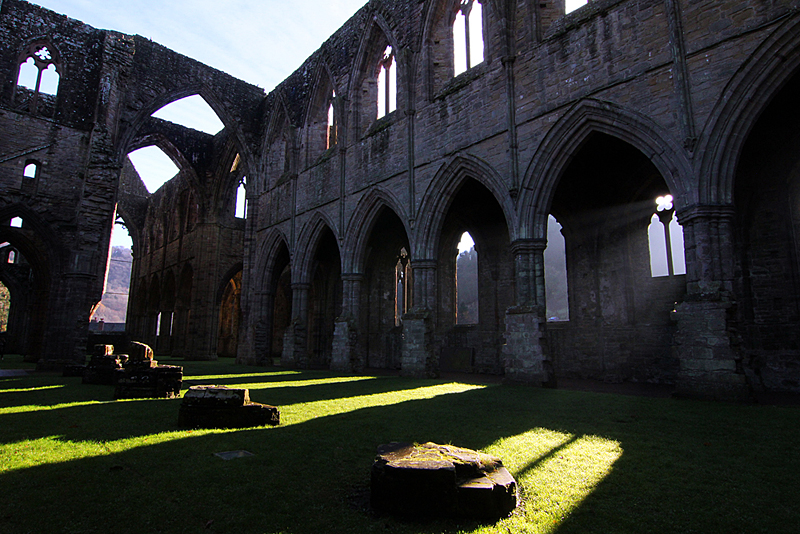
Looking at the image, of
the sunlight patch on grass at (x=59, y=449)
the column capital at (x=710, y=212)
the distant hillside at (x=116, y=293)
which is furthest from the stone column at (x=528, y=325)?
the distant hillside at (x=116, y=293)

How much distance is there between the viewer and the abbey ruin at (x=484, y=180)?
A: 8.12 metres

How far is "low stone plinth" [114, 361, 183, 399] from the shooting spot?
286 inches

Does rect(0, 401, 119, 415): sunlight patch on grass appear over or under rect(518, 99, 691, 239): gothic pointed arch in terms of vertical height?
under

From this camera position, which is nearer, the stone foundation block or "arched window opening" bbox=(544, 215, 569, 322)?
the stone foundation block

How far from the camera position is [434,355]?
1255 cm

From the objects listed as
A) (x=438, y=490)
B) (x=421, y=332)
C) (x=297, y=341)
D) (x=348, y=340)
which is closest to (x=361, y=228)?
(x=348, y=340)

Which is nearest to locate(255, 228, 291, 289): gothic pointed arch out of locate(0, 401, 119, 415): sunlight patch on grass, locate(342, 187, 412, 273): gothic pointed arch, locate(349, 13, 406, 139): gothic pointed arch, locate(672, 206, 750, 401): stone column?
locate(342, 187, 412, 273): gothic pointed arch

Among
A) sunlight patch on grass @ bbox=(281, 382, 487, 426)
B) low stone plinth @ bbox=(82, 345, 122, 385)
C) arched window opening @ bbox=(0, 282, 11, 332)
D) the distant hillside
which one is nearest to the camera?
sunlight patch on grass @ bbox=(281, 382, 487, 426)

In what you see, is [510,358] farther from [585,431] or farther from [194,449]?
[194,449]

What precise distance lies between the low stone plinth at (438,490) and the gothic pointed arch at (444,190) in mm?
9230

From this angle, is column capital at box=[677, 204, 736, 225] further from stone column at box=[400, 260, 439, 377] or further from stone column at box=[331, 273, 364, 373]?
stone column at box=[331, 273, 364, 373]

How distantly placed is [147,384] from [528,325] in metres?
7.41

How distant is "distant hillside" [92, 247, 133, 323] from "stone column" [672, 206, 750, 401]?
100755mm

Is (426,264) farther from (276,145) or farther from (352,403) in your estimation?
(276,145)
